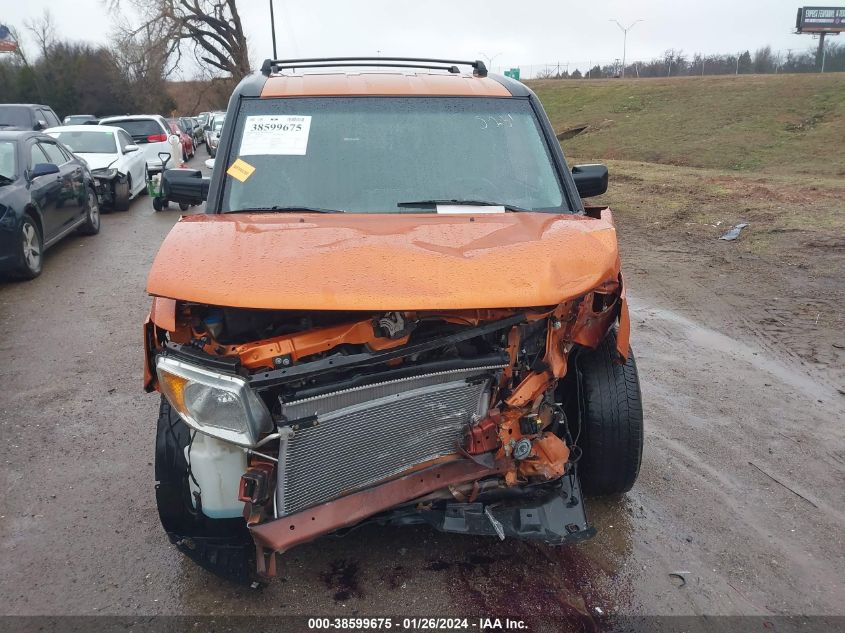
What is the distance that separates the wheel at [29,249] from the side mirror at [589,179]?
619 centimetres

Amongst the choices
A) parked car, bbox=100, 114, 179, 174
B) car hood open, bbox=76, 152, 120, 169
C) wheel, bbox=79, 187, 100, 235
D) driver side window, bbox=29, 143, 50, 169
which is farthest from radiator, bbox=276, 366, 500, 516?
parked car, bbox=100, 114, 179, 174

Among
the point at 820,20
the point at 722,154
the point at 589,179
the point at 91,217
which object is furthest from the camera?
the point at 820,20

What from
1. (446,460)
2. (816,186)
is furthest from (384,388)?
(816,186)

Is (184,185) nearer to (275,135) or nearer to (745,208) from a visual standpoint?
(275,135)

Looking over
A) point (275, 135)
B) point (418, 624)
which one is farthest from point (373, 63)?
point (418, 624)

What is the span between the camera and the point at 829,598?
286cm

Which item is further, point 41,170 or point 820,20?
point 820,20

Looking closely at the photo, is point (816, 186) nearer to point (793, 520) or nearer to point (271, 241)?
point (793, 520)

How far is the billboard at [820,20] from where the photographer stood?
2203 inches

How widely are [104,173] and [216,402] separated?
11.3m

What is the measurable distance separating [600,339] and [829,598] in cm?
143

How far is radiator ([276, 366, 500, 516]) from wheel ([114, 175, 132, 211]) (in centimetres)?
1125

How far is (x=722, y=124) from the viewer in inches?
926

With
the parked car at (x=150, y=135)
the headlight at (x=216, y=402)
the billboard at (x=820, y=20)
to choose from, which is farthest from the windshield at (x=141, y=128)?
the billboard at (x=820, y=20)
